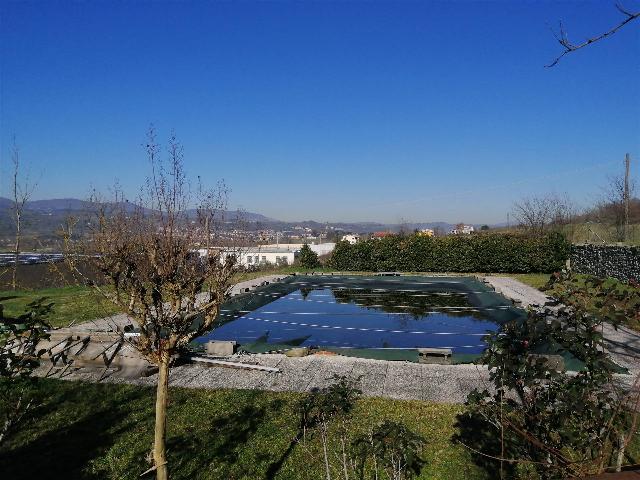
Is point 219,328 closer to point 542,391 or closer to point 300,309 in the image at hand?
point 300,309

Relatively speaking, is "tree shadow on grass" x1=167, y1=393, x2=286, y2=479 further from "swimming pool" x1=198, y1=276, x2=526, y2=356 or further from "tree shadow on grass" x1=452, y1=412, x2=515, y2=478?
"swimming pool" x1=198, y1=276, x2=526, y2=356

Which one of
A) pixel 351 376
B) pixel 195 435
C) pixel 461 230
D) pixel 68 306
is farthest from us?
pixel 461 230

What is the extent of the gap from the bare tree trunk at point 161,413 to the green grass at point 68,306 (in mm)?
6898

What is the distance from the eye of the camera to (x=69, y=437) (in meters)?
5.01

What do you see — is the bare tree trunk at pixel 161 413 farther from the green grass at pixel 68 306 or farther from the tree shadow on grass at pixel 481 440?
the green grass at pixel 68 306

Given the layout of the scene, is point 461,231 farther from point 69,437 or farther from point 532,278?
point 69,437

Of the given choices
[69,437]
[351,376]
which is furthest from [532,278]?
[69,437]

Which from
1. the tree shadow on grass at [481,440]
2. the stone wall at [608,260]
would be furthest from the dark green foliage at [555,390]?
the stone wall at [608,260]

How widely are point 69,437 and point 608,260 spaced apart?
1957cm

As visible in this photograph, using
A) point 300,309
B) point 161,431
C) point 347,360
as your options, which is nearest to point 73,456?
point 161,431

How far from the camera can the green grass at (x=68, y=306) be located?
35.6 feet

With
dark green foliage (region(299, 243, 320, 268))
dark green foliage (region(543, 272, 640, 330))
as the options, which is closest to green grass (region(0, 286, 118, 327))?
dark green foliage (region(543, 272, 640, 330))

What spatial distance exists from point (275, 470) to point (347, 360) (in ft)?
11.6

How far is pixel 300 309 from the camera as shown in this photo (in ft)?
46.7
